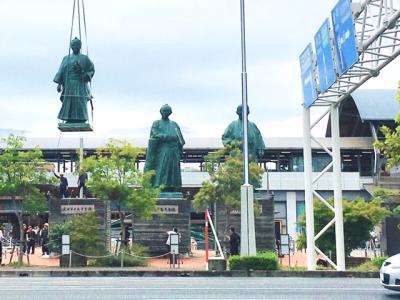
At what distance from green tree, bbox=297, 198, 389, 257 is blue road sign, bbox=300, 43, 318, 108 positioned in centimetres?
459

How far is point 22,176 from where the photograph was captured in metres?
24.2

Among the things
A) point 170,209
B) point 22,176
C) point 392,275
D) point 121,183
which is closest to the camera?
point 392,275

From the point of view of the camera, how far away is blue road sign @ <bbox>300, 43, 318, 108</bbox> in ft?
65.6

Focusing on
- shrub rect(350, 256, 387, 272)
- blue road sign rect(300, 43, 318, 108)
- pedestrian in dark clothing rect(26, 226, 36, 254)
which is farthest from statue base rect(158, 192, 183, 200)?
shrub rect(350, 256, 387, 272)

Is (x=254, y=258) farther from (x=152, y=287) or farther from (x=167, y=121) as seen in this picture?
(x=167, y=121)

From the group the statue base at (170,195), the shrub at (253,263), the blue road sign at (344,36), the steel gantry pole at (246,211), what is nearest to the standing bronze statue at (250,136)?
the statue base at (170,195)

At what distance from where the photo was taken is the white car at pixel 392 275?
12.3m

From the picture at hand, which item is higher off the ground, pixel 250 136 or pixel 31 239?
pixel 250 136

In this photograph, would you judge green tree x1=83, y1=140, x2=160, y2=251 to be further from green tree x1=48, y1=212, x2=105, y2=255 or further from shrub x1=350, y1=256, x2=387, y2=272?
shrub x1=350, y1=256, x2=387, y2=272

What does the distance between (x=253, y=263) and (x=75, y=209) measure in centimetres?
1016

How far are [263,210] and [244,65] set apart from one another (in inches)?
387

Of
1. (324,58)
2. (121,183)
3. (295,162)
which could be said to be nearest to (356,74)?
(324,58)

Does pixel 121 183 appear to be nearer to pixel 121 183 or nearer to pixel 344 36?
pixel 121 183

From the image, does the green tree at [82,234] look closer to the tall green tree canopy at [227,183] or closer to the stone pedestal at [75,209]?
the stone pedestal at [75,209]
